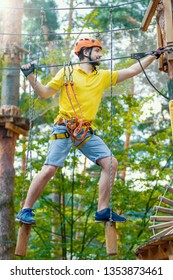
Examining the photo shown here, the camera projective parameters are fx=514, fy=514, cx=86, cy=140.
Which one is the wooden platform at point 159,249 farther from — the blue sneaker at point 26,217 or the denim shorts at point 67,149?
the blue sneaker at point 26,217

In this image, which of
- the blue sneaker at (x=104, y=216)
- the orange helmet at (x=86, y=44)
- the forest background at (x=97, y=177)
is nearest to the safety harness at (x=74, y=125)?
the orange helmet at (x=86, y=44)

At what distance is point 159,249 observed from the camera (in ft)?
19.1

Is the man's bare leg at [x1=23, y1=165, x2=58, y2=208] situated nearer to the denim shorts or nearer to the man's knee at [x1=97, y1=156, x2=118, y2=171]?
the denim shorts

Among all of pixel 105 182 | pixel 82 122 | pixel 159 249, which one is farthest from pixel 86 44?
pixel 159 249

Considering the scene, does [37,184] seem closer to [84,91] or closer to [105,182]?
[105,182]

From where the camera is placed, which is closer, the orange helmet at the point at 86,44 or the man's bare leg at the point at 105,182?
the man's bare leg at the point at 105,182

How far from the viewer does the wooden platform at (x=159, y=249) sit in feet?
18.0

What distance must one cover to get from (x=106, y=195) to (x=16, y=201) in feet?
21.6

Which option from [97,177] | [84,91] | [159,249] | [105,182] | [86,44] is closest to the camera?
[105,182]

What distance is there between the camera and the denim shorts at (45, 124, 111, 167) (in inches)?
180

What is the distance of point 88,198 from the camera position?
413 inches

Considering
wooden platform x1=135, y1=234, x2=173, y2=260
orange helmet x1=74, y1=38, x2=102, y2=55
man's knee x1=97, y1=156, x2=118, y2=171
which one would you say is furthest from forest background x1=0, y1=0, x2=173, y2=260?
man's knee x1=97, y1=156, x2=118, y2=171

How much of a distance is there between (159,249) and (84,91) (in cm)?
218

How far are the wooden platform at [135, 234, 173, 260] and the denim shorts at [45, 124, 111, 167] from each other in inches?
52.3
